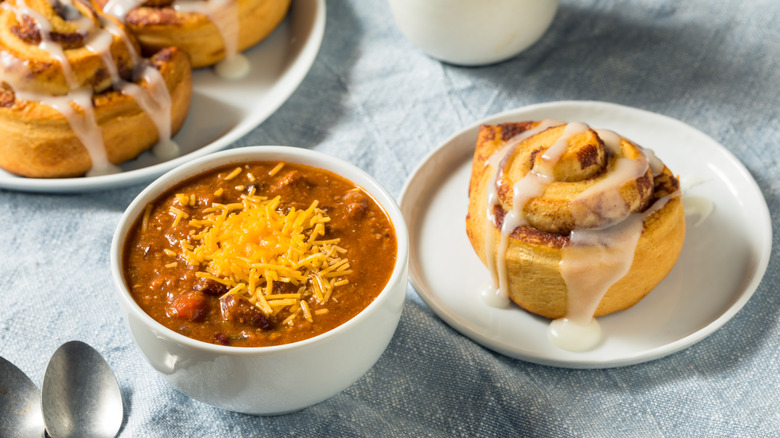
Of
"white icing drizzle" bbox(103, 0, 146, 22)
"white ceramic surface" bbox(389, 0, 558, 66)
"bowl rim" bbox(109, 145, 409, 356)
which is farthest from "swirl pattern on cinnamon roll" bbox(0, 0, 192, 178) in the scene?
"white ceramic surface" bbox(389, 0, 558, 66)

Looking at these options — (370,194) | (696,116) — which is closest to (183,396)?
(370,194)

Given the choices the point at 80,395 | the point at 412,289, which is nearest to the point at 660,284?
the point at 412,289

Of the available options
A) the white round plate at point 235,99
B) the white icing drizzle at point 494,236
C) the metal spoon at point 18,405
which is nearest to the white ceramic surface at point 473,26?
the white round plate at point 235,99

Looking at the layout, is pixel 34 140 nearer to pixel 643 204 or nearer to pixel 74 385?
pixel 74 385

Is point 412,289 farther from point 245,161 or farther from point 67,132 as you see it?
point 67,132

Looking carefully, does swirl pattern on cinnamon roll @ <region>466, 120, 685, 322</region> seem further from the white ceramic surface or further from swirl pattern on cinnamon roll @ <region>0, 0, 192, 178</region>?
swirl pattern on cinnamon roll @ <region>0, 0, 192, 178</region>
